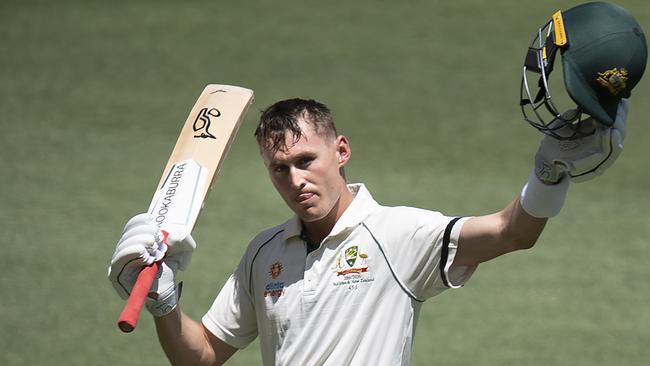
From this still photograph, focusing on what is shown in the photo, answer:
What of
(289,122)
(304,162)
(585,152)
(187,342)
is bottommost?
(187,342)

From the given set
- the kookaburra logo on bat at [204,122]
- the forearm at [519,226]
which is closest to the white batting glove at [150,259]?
the kookaburra logo on bat at [204,122]

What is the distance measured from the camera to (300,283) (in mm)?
3459

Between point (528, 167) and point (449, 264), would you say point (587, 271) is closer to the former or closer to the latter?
point (528, 167)

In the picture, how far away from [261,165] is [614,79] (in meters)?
4.33

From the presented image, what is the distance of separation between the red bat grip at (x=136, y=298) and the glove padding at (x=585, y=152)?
1.16 meters

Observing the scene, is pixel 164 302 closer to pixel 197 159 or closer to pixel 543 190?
pixel 197 159

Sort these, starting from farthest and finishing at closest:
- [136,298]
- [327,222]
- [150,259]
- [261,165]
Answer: [261,165] → [327,222] → [150,259] → [136,298]

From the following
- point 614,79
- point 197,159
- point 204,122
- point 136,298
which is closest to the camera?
point 614,79

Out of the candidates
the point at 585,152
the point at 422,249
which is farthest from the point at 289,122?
the point at 585,152

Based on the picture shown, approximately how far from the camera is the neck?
352 centimetres

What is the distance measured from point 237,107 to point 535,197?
4.48 feet

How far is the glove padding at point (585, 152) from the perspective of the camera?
110 inches

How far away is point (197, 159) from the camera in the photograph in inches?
151

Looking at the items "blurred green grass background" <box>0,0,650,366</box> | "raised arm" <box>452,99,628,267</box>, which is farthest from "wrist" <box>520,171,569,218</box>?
"blurred green grass background" <box>0,0,650,366</box>
